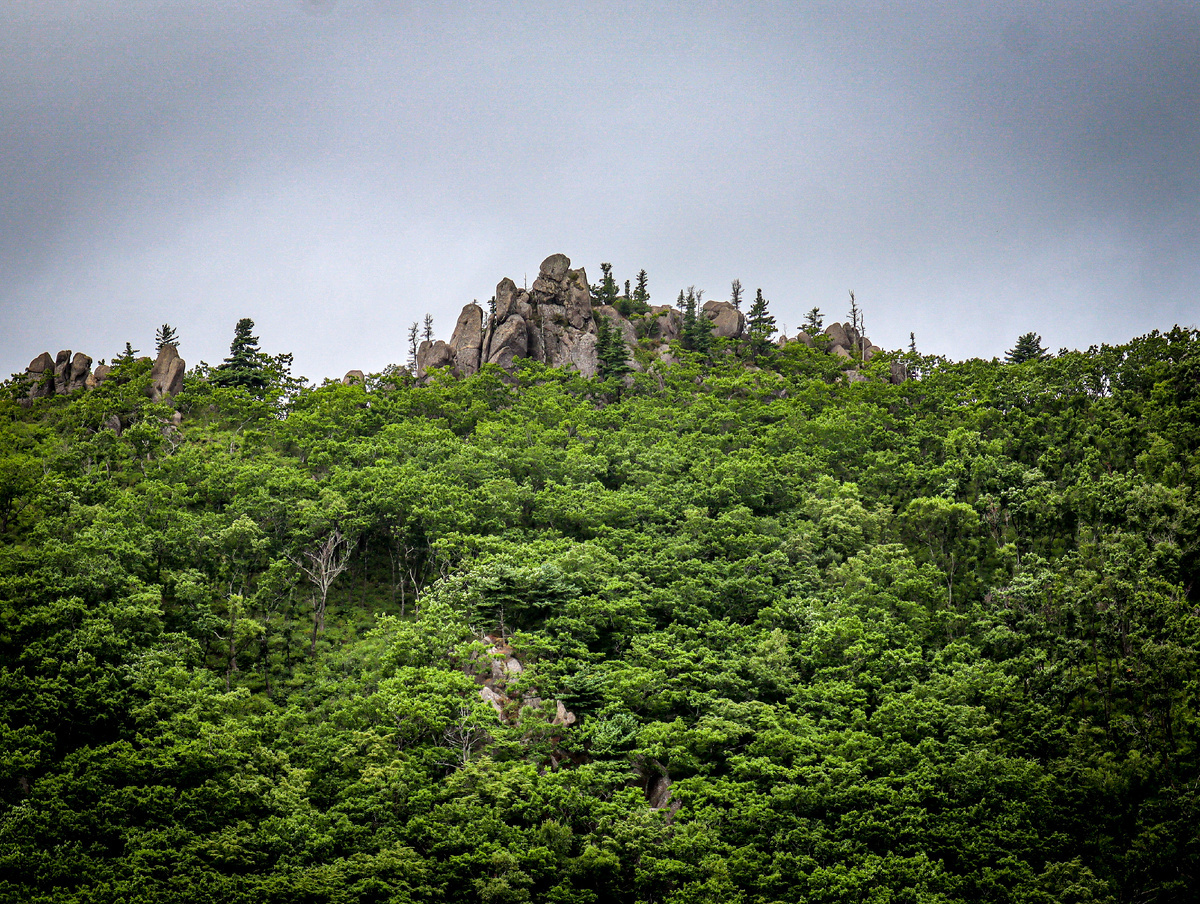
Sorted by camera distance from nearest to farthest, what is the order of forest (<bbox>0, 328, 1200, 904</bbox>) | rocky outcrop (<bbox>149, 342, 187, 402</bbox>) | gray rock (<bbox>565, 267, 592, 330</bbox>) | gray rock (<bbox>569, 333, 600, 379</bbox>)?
forest (<bbox>0, 328, 1200, 904</bbox>), rocky outcrop (<bbox>149, 342, 187, 402</bbox>), gray rock (<bbox>569, 333, 600, 379</bbox>), gray rock (<bbox>565, 267, 592, 330</bbox>)

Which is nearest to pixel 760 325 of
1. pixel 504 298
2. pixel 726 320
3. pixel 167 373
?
pixel 726 320

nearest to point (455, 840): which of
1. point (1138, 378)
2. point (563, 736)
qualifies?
point (563, 736)

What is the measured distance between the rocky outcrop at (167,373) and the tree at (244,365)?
286 cm

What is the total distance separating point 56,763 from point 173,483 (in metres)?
18.6

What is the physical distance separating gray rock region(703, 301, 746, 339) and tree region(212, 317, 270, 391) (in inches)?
1627

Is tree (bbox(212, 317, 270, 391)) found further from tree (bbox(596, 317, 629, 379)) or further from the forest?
tree (bbox(596, 317, 629, 379))

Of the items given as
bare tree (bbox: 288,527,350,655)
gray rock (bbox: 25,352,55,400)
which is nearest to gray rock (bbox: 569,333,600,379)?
bare tree (bbox: 288,527,350,655)

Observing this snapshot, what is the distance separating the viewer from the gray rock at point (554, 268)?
3383 inches

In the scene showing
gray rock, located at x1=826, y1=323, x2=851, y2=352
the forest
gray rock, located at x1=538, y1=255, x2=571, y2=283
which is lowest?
the forest

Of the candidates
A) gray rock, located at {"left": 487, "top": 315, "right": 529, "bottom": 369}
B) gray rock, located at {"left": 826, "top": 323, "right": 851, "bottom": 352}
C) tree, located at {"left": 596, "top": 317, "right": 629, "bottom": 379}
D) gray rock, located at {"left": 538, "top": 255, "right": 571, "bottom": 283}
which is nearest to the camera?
tree, located at {"left": 596, "top": 317, "right": 629, "bottom": 379}

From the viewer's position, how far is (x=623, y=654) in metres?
37.7

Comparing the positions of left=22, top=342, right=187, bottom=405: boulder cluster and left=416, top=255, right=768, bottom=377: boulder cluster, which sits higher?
left=416, top=255, right=768, bottom=377: boulder cluster

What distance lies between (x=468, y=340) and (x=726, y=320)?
26.3m

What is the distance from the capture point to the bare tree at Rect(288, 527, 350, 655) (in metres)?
40.8
